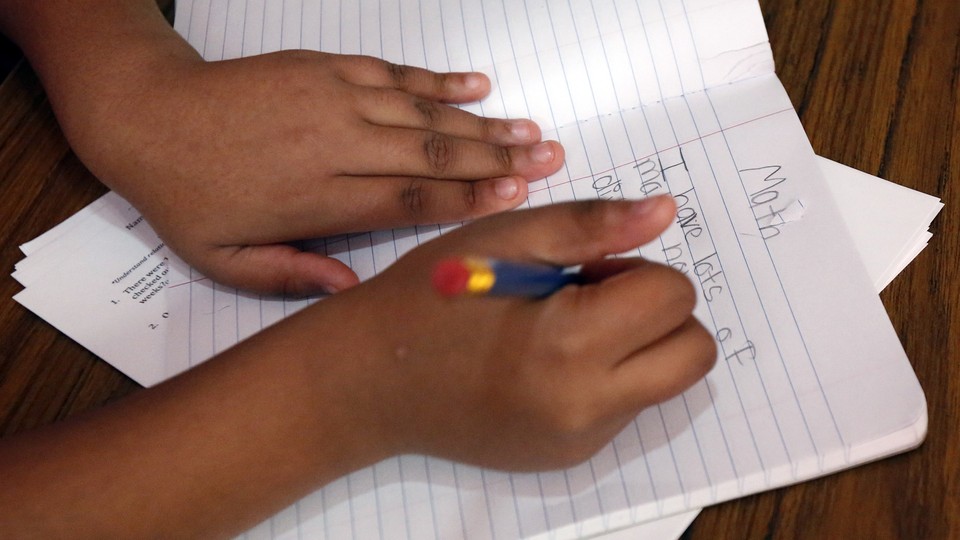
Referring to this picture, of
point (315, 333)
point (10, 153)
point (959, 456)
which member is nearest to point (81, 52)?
point (10, 153)

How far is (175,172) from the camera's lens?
22.5 inches

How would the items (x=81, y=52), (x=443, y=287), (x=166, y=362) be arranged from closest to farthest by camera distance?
(x=443, y=287) < (x=166, y=362) < (x=81, y=52)

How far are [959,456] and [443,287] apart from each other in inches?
12.4

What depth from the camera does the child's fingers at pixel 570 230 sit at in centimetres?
42

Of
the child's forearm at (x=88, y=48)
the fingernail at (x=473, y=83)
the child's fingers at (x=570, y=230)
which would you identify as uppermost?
the child's forearm at (x=88, y=48)

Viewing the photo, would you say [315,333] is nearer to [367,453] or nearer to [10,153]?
[367,453]

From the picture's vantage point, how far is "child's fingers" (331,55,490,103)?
61 cm

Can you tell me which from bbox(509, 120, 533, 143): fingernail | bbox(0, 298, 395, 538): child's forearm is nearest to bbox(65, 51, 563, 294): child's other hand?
bbox(509, 120, 533, 143): fingernail

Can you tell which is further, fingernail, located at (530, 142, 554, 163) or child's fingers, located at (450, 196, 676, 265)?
fingernail, located at (530, 142, 554, 163)

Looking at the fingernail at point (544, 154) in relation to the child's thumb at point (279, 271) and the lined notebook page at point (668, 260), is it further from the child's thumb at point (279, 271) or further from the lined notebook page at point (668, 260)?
the child's thumb at point (279, 271)

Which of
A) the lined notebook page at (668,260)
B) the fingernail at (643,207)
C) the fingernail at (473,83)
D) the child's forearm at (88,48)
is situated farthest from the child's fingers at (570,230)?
the child's forearm at (88,48)

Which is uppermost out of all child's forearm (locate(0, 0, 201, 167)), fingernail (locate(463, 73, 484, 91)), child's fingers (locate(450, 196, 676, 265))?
child's forearm (locate(0, 0, 201, 167))

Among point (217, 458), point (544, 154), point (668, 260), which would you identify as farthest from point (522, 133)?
point (217, 458)

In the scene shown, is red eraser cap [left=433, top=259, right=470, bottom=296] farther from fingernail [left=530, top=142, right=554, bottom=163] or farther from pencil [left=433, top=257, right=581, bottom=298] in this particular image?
fingernail [left=530, top=142, right=554, bottom=163]
